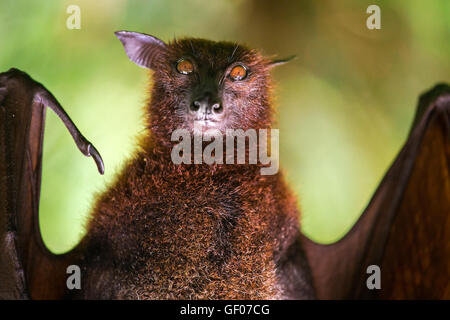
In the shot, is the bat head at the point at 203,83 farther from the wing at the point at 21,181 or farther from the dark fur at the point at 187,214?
the wing at the point at 21,181

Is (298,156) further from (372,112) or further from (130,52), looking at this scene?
(130,52)

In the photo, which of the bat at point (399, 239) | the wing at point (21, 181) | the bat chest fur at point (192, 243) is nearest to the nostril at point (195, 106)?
the bat chest fur at point (192, 243)

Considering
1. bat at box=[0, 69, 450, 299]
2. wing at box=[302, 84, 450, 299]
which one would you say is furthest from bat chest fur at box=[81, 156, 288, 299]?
wing at box=[302, 84, 450, 299]

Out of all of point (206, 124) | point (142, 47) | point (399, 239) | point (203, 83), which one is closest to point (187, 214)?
point (206, 124)

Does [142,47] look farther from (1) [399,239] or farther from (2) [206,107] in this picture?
(1) [399,239]

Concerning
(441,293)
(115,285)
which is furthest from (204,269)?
(441,293)
